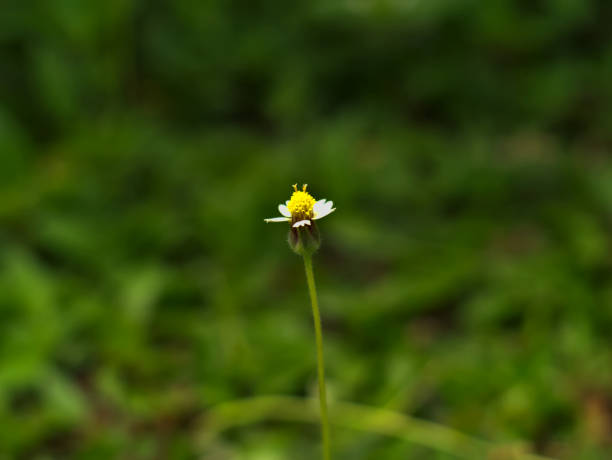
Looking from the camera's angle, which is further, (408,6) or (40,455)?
(408,6)

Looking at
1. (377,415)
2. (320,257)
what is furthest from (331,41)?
(377,415)

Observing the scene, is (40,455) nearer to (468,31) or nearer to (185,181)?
(185,181)

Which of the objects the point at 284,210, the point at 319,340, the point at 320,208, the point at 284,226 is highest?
the point at 284,226

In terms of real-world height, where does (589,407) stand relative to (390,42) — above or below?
below

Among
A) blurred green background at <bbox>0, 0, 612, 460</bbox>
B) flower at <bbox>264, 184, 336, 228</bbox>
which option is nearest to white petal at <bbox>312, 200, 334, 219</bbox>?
flower at <bbox>264, 184, 336, 228</bbox>

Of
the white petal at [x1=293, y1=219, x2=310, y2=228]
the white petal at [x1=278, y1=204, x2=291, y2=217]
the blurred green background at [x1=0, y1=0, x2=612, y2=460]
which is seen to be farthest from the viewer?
Answer: the blurred green background at [x1=0, y1=0, x2=612, y2=460]

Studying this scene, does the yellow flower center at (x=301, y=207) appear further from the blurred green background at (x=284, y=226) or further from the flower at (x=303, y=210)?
the blurred green background at (x=284, y=226)

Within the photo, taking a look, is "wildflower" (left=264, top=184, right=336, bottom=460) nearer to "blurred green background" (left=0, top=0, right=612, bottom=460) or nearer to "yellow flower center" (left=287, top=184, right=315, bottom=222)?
"yellow flower center" (left=287, top=184, right=315, bottom=222)

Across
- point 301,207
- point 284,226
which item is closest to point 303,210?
point 301,207

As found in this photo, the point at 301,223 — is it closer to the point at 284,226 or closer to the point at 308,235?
the point at 308,235
